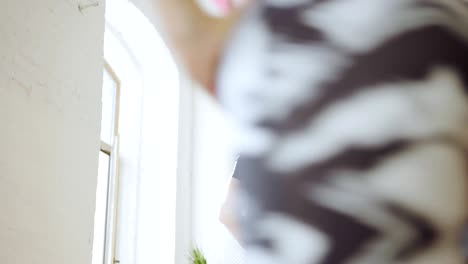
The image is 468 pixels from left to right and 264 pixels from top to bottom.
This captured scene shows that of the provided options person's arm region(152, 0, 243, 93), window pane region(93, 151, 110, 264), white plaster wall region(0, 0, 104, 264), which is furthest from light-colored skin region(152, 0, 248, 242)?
window pane region(93, 151, 110, 264)

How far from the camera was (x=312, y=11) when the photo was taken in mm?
185

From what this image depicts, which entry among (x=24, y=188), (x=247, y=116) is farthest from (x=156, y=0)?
(x=24, y=188)

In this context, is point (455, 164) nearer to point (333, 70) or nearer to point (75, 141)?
point (333, 70)

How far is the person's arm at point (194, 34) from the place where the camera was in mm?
189

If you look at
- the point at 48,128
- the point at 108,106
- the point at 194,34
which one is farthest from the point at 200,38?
the point at 108,106

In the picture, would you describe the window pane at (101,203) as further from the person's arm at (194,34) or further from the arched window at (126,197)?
the person's arm at (194,34)

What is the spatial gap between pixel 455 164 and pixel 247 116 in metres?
0.07

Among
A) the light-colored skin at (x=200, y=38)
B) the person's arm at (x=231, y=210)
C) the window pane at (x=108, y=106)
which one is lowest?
→ the person's arm at (x=231, y=210)

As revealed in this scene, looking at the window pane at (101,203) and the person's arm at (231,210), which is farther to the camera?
the window pane at (101,203)

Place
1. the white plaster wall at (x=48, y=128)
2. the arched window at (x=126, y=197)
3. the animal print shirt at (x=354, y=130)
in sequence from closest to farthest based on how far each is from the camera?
the animal print shirt at (x=354, y=130)
the white plaster wall at (x=48, y=128)
the arched window at (x=126, y=197)

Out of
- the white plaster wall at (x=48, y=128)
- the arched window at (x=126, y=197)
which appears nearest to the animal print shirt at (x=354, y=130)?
the white plaster wall at (x=48, y=128)

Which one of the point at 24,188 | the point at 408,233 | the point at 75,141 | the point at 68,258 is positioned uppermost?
the point at 75,141

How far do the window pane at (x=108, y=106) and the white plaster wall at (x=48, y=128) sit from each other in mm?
1031

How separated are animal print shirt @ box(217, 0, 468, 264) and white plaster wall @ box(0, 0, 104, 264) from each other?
46.9 inches
